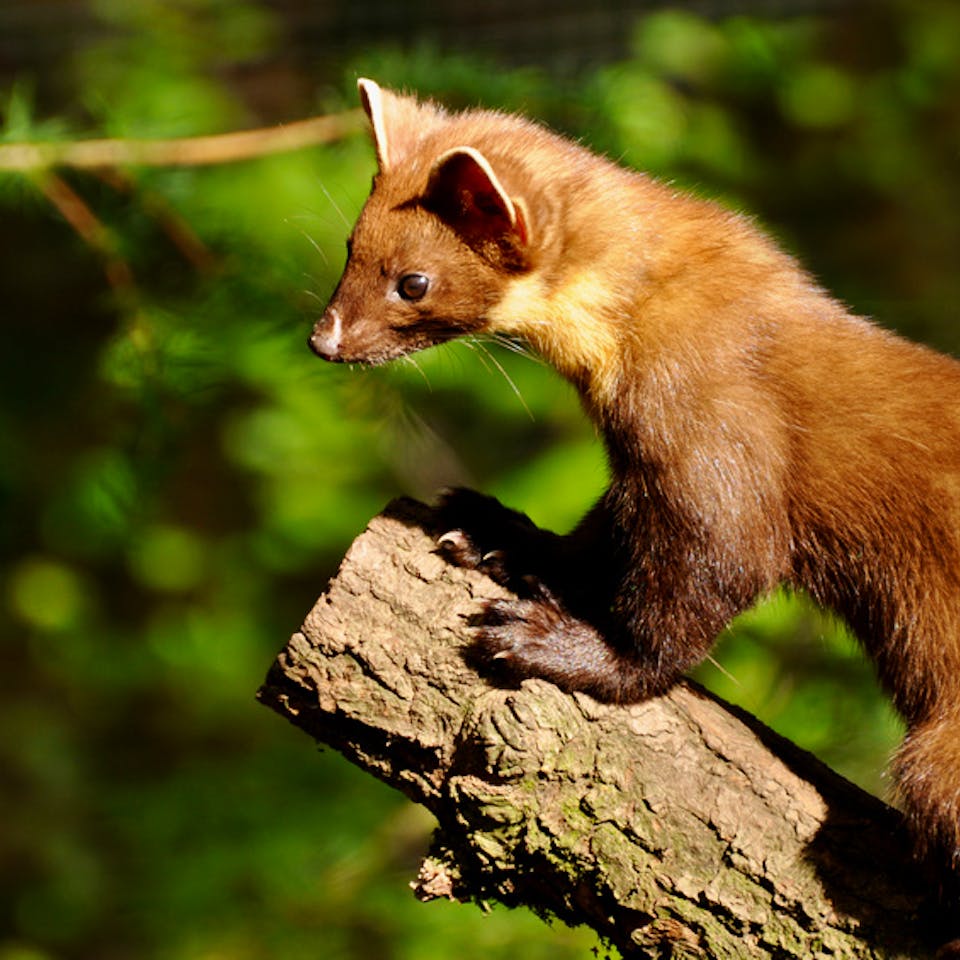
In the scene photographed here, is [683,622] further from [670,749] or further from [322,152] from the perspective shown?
[322,152]

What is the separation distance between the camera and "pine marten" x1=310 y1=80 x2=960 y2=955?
10.2 feet

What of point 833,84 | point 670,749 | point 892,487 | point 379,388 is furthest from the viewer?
point 833,84

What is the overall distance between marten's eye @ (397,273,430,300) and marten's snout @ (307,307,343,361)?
158 mm

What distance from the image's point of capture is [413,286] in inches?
126

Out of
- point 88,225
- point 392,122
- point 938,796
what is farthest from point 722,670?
point 88,225

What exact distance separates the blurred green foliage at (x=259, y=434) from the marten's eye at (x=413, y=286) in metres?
0.42

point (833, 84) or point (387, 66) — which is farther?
point (833, 84)

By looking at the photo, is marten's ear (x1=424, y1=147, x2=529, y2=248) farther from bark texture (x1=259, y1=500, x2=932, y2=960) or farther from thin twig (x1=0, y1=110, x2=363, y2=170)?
thin twig (x1=0, y1=110, x2=363, y2=170)

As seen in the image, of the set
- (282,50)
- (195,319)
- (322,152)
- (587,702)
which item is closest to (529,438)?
(322,152)

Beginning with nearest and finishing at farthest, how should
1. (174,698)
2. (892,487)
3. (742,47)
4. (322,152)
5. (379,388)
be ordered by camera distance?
(892,487)
(379,388)
(322,152)
(742,47)
(174,698)

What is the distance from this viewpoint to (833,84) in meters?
6.06

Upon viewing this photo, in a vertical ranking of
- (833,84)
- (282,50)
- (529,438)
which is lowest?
(529,438)

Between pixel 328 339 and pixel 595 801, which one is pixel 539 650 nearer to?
pixel 595 801

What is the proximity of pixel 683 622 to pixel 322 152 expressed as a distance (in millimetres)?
2790
